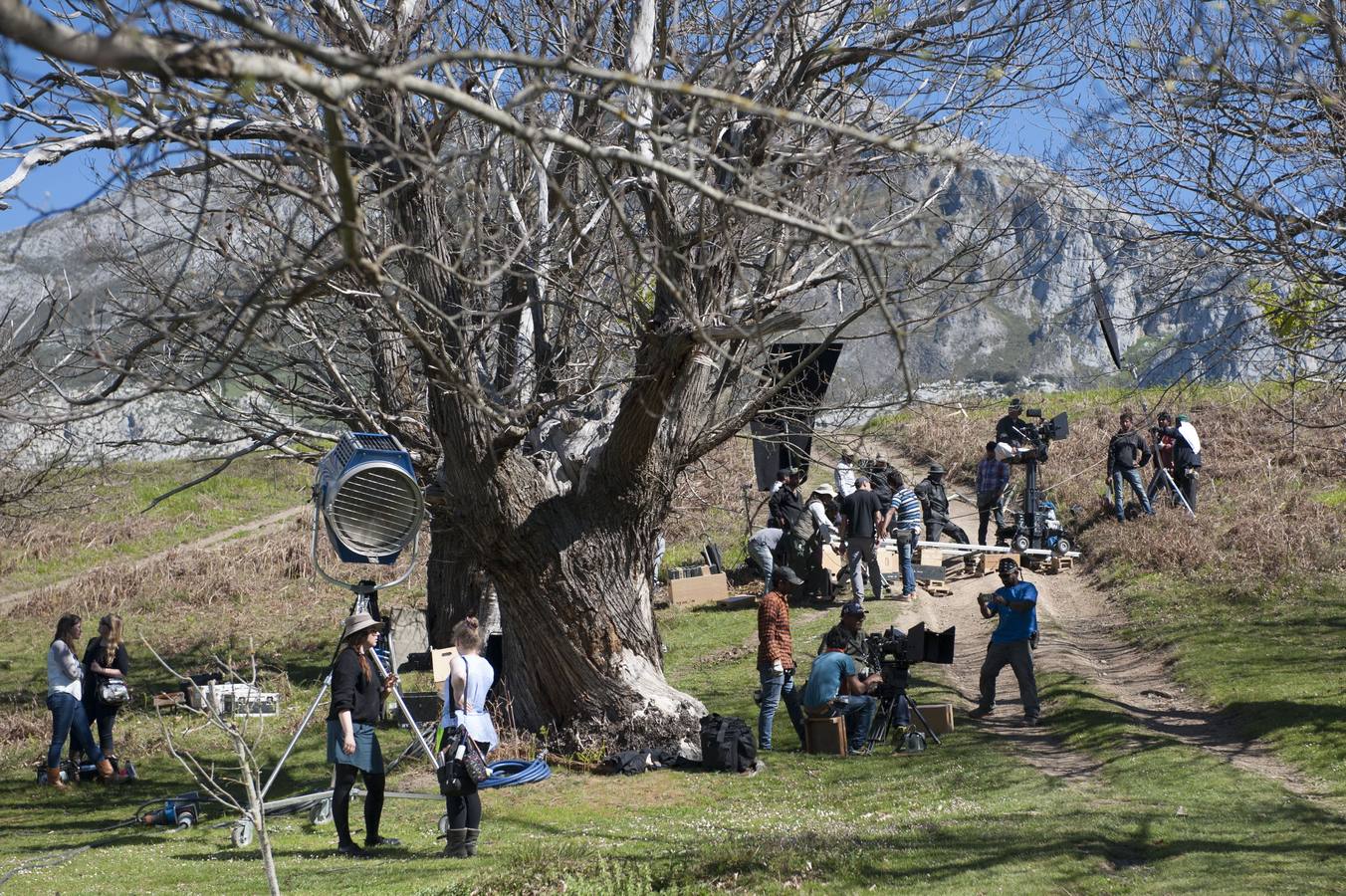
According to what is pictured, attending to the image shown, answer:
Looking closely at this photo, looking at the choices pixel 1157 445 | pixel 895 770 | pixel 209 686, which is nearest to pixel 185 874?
pixel 209 686

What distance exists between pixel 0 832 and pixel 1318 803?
11.1 metres

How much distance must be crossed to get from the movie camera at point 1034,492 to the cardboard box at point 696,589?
193 inches

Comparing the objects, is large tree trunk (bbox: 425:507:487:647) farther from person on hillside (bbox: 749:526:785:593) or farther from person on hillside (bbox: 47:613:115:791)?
person on hillside (bbox: 47:613:115:791)

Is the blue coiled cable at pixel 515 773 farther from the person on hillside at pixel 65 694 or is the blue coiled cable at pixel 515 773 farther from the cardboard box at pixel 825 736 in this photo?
the person on hillside at pixel 65 694

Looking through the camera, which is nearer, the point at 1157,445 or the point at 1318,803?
the point at 1318,803

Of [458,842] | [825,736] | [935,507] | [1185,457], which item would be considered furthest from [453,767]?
[1185,457]

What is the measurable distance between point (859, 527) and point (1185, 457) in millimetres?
6444

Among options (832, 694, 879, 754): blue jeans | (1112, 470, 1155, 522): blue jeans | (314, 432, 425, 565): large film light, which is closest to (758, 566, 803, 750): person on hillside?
(832, 694, 879, 754): blue jeans

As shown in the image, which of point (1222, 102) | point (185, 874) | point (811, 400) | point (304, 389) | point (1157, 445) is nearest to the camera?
point (185, 874)

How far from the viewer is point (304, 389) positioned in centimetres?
1542

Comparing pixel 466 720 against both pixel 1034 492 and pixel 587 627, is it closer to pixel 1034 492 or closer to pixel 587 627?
pixel 587 627

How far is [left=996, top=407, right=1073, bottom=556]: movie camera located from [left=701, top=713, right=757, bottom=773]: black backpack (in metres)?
9.82

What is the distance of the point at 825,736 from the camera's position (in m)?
11.7

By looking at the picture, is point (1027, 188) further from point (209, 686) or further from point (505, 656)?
point (209, 686)
